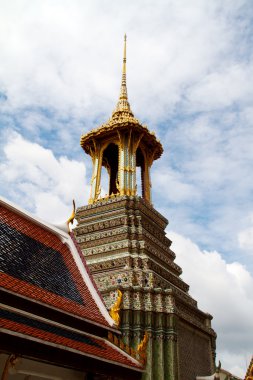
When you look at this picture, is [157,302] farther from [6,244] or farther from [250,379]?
[6,244]

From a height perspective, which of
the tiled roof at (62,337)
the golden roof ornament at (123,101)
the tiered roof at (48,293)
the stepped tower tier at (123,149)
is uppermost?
the golden roof ornament at (123,101)

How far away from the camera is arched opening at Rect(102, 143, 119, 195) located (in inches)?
971

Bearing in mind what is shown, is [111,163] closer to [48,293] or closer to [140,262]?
[140,262]

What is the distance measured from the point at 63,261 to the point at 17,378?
10.3 feet

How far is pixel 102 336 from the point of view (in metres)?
8.34

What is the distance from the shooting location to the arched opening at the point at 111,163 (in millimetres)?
24672

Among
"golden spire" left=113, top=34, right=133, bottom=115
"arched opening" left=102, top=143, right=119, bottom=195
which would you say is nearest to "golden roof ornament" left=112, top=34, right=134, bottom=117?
"golden spire" left=113, top=34, right=133, bottom=115

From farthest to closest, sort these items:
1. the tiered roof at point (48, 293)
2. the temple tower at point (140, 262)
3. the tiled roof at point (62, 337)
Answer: the temple tower at point (140, 262) < the tiered roof at point (48, 293) < the tiled roof at point (62, 337)

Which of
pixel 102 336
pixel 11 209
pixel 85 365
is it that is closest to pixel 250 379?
pixel 102 336

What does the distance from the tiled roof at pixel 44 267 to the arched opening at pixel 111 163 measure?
1412 cm

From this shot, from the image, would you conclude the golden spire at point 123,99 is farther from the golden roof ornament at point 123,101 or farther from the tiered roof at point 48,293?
the tiered roof at point 48,293

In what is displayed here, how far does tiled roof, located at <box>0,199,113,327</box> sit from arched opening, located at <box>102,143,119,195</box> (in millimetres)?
14124

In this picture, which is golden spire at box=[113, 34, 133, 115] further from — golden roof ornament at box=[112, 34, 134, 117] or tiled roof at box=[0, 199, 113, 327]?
tiled roof at box=[0, 199, 113, 327]

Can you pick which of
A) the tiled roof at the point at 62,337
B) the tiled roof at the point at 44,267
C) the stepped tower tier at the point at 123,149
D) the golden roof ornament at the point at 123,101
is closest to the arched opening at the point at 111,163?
the stepped tower tier at the point at 123,149
